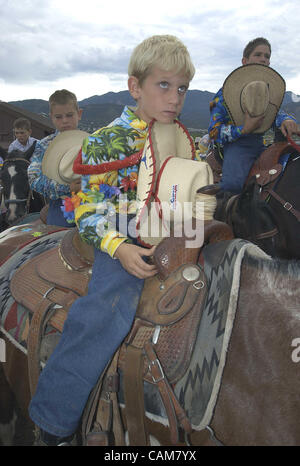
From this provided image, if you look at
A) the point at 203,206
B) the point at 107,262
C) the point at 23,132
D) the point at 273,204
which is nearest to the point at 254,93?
the point at 273,204

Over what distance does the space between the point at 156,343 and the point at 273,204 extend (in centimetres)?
237

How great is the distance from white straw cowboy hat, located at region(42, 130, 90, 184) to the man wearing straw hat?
1.93 meters

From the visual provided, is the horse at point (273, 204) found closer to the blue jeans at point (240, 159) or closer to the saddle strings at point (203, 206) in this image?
the blue jeans at point (240, 159)

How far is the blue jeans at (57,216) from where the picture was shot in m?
2.97

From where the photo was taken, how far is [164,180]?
1339mm

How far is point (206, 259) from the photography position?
4.65 ft

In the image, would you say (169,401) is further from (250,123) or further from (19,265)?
(250,123)

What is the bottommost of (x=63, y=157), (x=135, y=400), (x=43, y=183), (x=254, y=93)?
(x=135, y=400)

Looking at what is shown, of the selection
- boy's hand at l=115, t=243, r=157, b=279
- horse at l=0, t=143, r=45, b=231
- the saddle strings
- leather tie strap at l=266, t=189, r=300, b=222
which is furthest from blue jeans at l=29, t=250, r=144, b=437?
horse at l=0, t=143, r=45, b=231

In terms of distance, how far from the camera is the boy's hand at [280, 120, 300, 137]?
340 cm

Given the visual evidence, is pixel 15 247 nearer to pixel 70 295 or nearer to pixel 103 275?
pixel 70 295

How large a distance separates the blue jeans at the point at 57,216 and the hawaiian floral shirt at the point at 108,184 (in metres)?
1.38

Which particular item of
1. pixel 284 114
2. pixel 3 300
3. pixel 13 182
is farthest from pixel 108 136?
pixel 13 182
